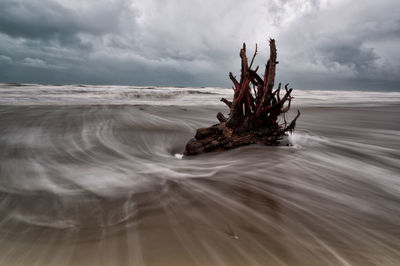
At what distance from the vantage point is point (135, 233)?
119 cm

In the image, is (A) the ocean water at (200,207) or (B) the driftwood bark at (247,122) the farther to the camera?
(B) the driftwood bark at (247,122)

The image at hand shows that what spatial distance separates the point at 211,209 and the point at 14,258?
3.50 feet

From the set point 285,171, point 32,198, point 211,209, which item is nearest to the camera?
point 211,209

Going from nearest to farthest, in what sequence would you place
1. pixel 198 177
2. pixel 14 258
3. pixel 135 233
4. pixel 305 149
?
pixel 14 258 < pixel 135 233 < pixel 198 177 < pixel 305 149

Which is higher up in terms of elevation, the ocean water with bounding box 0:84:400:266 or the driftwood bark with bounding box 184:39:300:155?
the driftwood bark with bounding box 184:39:300:155

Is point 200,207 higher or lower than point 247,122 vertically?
lower

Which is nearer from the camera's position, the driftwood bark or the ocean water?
the ocean water

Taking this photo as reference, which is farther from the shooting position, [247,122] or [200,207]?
[247,122]

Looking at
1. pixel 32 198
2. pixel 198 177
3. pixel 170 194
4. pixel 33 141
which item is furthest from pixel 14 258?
pixel 33 141

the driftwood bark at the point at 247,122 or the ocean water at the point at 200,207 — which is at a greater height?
the driftwood bark at the point at 247,122

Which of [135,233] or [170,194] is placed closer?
[135,233]

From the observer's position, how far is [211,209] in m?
1.49

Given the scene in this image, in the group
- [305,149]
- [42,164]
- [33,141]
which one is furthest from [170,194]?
[33,141]

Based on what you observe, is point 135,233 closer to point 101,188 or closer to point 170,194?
point 170,194
